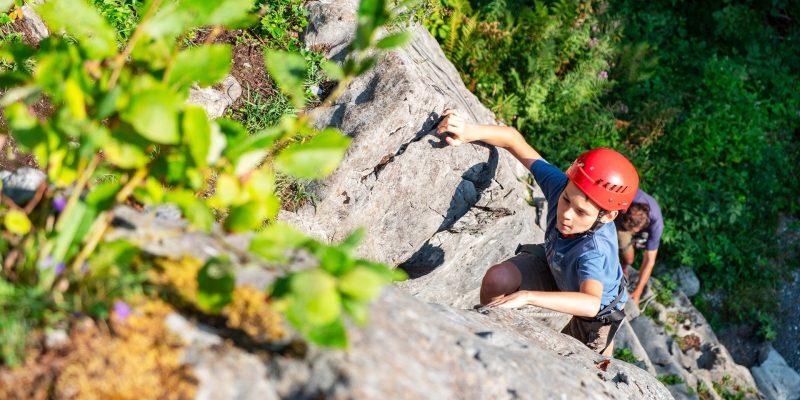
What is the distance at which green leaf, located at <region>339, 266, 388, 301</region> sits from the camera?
5.13 ft

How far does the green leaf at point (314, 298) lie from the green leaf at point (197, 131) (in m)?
0.46

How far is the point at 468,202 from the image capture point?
545cm

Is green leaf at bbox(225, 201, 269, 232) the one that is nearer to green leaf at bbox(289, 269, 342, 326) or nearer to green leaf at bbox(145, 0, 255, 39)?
green leaf at bbox(289, 269, 342, 326)

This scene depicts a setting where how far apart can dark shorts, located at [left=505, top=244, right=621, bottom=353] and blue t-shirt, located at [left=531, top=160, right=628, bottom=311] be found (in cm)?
16

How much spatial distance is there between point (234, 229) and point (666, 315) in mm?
7314

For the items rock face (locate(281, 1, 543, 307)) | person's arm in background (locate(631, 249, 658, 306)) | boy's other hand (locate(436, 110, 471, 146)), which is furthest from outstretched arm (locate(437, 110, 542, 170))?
person's arm in background (locate(631, 249, 658, 306))

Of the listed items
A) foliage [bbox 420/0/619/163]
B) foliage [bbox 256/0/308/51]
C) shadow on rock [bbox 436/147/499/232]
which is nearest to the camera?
shadow on rock [bbox 436/147/499/232]

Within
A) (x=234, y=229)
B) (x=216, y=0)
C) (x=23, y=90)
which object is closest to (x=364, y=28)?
(x=216, y=0)

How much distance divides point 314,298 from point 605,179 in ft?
10.6

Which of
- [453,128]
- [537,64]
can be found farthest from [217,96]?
[537,64]

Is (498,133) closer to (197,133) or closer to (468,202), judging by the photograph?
(468,202)

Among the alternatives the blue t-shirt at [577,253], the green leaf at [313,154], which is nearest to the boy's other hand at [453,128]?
the blue t-shirt at [577,253]

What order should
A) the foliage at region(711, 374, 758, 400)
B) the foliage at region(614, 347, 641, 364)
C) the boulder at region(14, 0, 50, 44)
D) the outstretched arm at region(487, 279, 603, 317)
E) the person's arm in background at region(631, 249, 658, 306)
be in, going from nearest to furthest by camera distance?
the outstretched arm at region(487, 279, 603, 317) < the boulder at region(14, 0, 50, 44) < the foliage at region(614, 347, 641, 364) < the foliage at region(711, 374, 758, 400) < the person's arm in background at region(631, 249, 658, 306)

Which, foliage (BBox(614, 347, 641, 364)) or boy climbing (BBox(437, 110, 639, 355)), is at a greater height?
boy climbing (BBox(437, 110, 639, 355))
